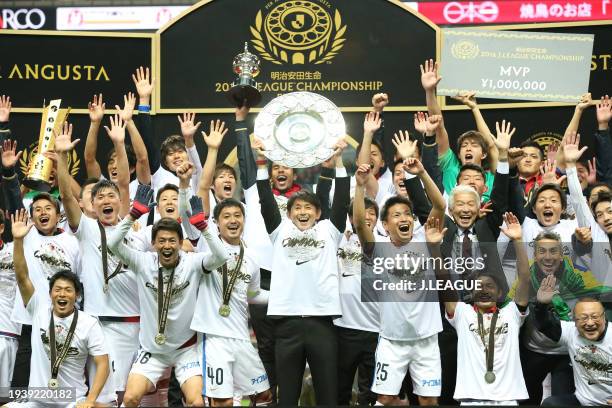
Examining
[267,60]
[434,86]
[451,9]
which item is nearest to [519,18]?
[451,9]

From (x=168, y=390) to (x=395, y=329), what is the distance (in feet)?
6.43

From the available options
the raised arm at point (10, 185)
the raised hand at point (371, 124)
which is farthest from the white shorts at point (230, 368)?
the raised arm at point (10, 185)

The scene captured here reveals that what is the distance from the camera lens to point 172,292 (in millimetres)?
8938

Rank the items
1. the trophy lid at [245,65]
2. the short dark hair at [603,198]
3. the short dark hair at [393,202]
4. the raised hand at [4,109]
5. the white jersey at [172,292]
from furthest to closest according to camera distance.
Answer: the raised hand at [4,109] → the trophy lid at [245,65] → the short dark hair at [603,198] → the short dark hair at [393,202] → the white jersey at [172,292]

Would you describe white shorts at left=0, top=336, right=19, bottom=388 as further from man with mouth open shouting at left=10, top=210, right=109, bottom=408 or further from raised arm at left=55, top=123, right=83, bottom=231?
raised arm at left=55, top=123, right=83, bottom=231

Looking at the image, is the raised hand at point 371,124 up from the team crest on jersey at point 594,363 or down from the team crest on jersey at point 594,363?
up

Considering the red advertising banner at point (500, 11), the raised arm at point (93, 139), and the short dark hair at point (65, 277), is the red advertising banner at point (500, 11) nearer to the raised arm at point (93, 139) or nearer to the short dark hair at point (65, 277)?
the raised arm at point (93, 139)

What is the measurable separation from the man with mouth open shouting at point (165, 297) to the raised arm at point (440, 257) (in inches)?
60.0

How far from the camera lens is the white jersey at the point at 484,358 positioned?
8.73 m

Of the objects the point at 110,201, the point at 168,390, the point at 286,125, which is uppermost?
the point at 286,125

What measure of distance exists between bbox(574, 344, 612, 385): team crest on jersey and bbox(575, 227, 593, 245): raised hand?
813 millimetres

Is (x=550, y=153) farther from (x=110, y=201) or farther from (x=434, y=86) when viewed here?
(x=110, y=201)

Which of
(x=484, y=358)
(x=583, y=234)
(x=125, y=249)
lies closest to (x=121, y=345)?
(x=125, y=249)

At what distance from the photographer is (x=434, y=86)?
33.3ft
